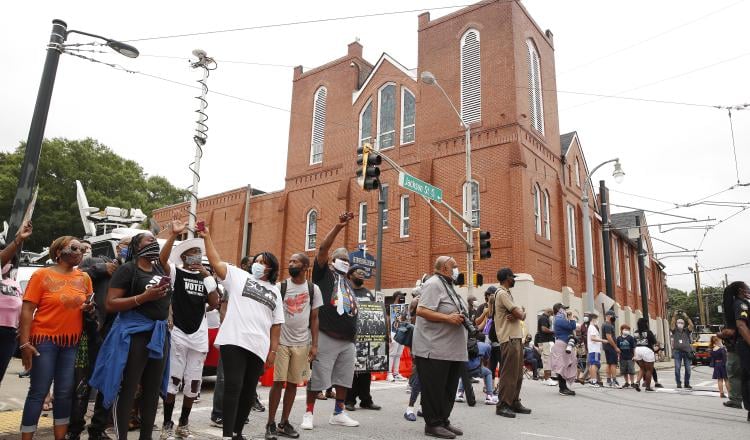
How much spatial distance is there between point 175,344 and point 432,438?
9.34 ft

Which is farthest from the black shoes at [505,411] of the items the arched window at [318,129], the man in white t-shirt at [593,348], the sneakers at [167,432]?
the arched window at [318,129]

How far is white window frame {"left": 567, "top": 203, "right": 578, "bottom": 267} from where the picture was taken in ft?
84.5

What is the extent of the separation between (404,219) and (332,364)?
19.3m

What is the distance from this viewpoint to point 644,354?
1268cm

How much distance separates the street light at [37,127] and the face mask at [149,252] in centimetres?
403

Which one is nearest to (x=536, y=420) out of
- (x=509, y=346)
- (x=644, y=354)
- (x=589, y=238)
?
(x=509, y=346)

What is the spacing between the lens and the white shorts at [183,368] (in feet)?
17.3

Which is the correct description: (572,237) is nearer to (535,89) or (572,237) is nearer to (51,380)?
(535,89)

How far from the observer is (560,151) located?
87.4ft

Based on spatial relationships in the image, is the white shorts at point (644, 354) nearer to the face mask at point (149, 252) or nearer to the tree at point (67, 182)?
the face mask at point (149, 252)

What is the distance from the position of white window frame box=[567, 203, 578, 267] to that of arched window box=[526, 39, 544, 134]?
4868 millimetres

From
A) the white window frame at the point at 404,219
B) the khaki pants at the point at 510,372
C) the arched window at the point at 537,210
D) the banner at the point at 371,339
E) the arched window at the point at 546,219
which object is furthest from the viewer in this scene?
the white window frame at the point at 404,219

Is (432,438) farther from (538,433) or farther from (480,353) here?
(480,353)

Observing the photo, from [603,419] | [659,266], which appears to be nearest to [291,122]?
[603,419]
